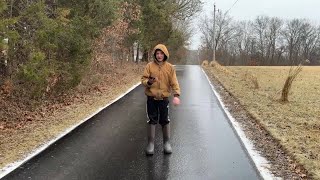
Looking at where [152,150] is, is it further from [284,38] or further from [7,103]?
[284,38]

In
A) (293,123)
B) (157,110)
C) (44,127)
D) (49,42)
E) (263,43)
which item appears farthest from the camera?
(263,43)

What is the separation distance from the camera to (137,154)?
6.95 meters

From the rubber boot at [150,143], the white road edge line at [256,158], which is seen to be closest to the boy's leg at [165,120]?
the rubber boot at [150,143]

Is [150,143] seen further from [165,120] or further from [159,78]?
[159,78]

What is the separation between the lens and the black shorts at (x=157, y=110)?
6.95 m

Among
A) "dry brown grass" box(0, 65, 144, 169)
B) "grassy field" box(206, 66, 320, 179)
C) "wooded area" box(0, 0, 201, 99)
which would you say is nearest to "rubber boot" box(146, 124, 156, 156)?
"dry brown grass" box(0, 65, 144, 169)

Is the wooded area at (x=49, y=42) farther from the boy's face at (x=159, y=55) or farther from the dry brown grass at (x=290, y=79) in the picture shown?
the dry brown grass at (x=290, y=79)

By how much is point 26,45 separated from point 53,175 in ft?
20.3

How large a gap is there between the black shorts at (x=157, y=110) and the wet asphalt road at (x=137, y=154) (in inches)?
22.6

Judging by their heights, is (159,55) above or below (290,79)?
above

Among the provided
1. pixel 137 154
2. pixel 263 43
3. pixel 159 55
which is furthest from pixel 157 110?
pixel 263 43

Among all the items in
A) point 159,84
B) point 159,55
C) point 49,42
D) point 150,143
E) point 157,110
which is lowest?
point 150,143

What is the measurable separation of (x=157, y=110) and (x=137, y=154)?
83 cm

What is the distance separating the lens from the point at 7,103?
1167 centimetres
